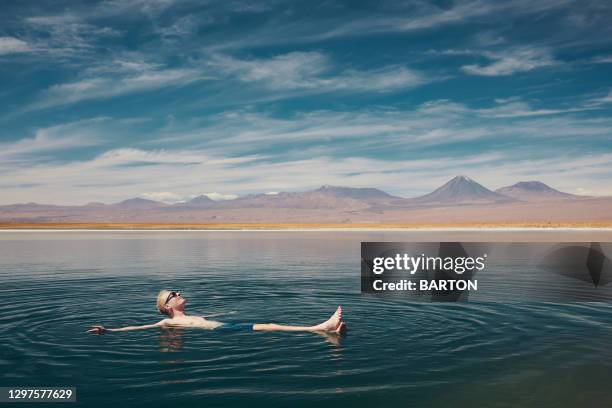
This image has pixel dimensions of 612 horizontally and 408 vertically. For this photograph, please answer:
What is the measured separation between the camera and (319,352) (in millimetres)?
11375

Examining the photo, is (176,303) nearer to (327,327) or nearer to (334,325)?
(327,327)

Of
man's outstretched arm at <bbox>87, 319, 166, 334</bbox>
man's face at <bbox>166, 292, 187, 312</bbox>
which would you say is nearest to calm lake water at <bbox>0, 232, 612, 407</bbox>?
man's outstretched arm at <bbox>87, 319, 166, 334</bbox>

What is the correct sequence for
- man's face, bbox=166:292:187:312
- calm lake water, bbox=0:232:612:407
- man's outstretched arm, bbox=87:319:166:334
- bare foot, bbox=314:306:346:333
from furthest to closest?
man's face, bbox=166:292:187:312 → bare foot, bbox=314:306:346:333 → man's outstretched arm, bbox=87:319:166:334 → calm lake water, bbox=0:232:612:407

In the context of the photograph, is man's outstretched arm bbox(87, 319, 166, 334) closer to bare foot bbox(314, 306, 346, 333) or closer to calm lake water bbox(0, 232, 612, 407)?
calm lake water bbox(0, 232, 612, 407)

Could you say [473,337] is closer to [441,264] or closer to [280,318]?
[280,318]

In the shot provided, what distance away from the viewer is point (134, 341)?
1250cm

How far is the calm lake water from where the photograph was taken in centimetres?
875

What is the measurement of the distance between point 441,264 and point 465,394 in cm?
3251

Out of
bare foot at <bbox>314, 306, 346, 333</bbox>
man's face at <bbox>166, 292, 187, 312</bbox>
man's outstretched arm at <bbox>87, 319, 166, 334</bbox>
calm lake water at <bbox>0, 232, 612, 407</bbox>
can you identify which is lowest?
calm lake water at <bbox>0, 232, 612, 407</bbox>

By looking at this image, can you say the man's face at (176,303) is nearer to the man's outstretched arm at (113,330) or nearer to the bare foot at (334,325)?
the man's outstretched arm at (113,330)

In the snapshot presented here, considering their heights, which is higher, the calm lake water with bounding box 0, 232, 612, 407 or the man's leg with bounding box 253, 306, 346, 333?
the man's leg with bounding box 253, 306, 346, 333

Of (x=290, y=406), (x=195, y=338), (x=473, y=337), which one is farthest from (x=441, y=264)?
(x=290, y=406)

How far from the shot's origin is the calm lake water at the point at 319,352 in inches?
344

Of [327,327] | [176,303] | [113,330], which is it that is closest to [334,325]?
[327,327]
